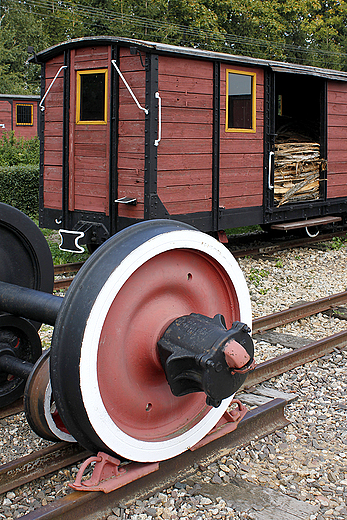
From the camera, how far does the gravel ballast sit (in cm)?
286

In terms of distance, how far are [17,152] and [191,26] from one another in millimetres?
15162

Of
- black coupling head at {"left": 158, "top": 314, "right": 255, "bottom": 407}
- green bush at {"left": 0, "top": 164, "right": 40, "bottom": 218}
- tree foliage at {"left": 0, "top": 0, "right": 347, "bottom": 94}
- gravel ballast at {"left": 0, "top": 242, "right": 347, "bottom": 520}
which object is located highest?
tree foliage at {"left": 0, "top": 0, "right": 347, "bottom": 94}

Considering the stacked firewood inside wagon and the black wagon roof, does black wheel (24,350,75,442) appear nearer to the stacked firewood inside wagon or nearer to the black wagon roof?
the black wagon roof

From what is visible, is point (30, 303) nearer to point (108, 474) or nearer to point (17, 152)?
point (108, 474)

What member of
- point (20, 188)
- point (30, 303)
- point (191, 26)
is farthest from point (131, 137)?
point (191, 26)

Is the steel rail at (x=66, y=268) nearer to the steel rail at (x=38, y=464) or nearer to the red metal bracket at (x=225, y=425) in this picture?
the steel rail at (x=38, y=464)

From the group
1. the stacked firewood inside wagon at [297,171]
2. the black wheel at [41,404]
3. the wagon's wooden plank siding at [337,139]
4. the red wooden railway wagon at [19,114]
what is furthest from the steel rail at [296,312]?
the red wooden railway wagon at [19,114]

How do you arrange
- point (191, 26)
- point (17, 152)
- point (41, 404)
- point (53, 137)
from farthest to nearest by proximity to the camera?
point (191, 26) < point (17, 152) < point (53, 137) < point (41, 404)

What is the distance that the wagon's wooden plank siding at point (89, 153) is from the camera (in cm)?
816

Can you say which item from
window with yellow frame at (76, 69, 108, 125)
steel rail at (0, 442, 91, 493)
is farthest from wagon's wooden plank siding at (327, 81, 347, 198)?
steel rail at (0, 442, 91, 493)

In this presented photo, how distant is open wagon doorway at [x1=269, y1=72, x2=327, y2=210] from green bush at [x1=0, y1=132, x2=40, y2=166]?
36.5 ft

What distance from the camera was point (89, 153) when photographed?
27.7 feet

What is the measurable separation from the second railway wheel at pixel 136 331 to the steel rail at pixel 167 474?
0.76ft

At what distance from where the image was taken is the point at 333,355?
17.2ft
